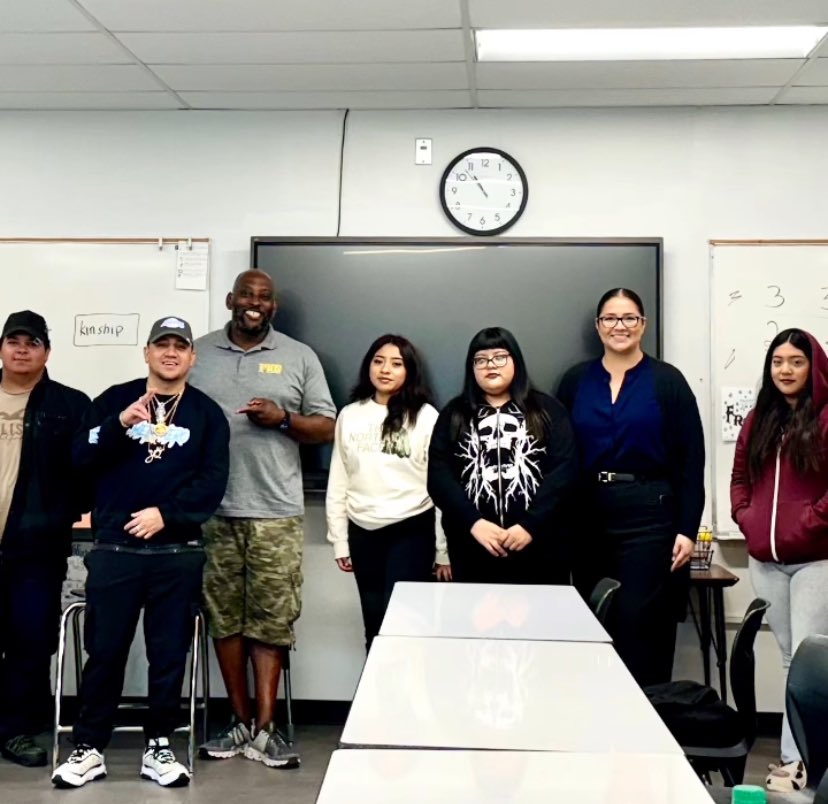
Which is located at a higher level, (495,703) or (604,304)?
(604,304)

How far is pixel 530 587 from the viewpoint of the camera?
304 cm

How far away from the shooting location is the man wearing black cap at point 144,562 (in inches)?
138

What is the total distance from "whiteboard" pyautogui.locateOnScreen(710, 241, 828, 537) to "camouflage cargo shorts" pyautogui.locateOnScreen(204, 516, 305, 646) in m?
1.84

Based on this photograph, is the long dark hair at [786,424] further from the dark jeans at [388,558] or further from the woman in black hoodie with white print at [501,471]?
the dark jeans at [388,558]

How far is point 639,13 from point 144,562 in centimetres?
253

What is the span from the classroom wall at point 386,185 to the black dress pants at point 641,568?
0.75 meters

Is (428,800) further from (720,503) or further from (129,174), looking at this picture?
(129,174)

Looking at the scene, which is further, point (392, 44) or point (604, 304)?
point (604, 304)

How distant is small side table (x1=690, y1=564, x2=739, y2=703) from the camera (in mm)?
3951

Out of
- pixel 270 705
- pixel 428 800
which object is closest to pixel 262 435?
pixel 270 705

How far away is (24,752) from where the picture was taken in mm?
3734

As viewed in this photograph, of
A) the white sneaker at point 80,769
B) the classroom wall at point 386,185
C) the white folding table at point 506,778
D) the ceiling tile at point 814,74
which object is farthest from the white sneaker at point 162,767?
the ceiling tile at point 814,74

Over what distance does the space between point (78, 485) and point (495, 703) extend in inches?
100

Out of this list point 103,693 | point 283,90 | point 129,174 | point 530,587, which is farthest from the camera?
point 129,174
